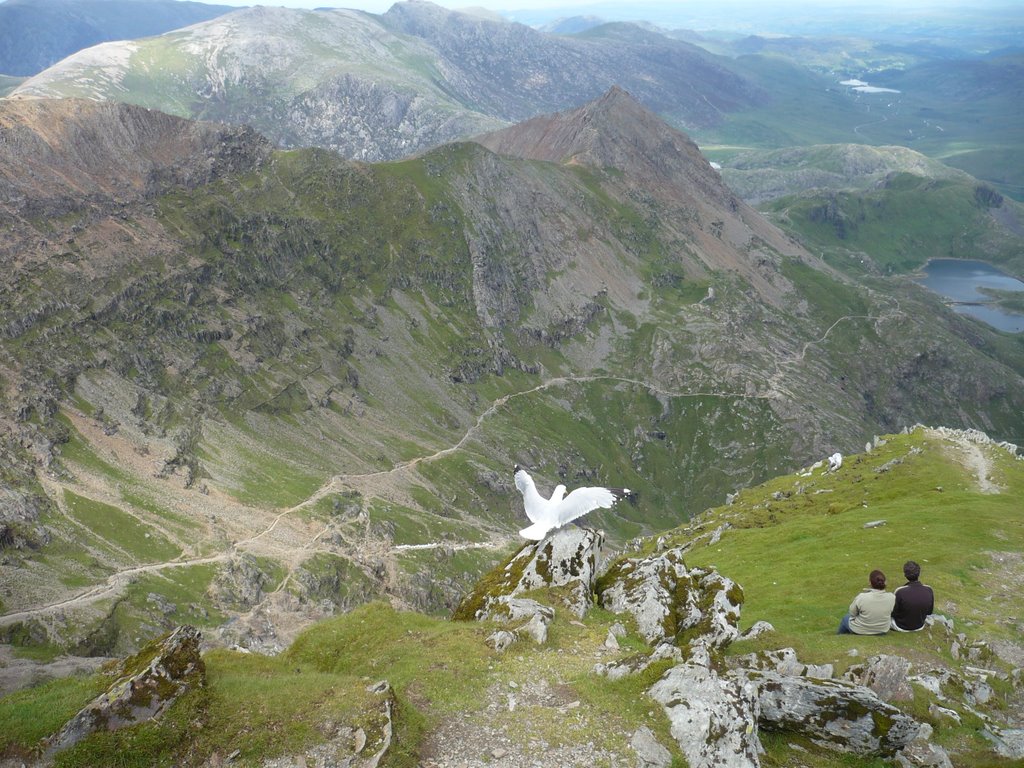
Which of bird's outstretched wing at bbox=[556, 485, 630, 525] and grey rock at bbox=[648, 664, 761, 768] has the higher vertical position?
bird's outstretched wing at bbox=[556, 485, 630, 525]

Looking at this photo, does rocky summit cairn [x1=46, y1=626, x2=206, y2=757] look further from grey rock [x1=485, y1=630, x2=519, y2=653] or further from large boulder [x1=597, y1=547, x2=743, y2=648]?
large boulder [x1=597, y1=547, x2=743, y2=648]

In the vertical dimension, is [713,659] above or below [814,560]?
above

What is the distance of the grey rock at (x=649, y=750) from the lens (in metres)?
23.8

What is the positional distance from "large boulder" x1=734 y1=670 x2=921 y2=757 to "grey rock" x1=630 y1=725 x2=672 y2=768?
15.5ft

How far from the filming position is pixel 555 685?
2862 cm

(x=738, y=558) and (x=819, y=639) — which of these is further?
(x=738, y=558)

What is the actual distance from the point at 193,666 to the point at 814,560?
5262 cm

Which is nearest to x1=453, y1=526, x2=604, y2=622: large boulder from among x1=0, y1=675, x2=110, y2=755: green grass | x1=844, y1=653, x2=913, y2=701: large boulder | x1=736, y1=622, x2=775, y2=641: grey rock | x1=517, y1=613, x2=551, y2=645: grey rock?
x1=517, y1=613, x2=551, y2=645: grey rock

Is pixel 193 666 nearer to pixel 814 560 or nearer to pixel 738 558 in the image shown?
pixel 814 560

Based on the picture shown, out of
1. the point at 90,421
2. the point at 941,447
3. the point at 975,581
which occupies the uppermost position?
the point at 975,581

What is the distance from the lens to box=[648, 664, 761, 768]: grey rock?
948 inches

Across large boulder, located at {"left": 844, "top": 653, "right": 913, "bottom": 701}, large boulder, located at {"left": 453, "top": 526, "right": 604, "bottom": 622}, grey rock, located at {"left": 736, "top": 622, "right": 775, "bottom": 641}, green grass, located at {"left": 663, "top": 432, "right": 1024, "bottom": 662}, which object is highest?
large boulder, located at {"left": 844, "top": 653, "right": 913, "bottom": 701}

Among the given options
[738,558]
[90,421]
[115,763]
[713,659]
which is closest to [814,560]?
[738,558]

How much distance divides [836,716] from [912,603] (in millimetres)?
11402
